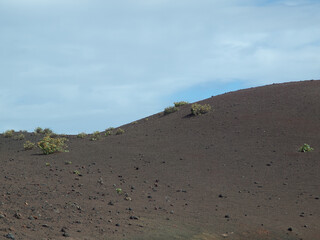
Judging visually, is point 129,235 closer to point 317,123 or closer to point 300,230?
point 300,230

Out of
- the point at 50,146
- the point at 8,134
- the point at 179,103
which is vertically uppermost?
the point at 179,103

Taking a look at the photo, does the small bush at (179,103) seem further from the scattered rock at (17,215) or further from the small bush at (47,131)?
the scattered rock at (17,215)

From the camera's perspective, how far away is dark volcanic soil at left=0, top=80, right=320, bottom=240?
500 inches

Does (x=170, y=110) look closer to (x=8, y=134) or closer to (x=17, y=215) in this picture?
(x=8, y=134)

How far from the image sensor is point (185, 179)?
18.6 m

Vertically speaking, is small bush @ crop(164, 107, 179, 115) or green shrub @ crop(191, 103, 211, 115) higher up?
small bush @ crop(164, 107, 179, 115)

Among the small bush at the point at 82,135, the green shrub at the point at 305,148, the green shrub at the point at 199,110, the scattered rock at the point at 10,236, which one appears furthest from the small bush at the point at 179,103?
the scattered rock at the point at 10,236

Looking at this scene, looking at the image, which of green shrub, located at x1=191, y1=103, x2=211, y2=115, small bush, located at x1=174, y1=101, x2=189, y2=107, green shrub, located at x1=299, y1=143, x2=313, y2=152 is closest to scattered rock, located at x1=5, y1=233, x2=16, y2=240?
green shrub, located at x1=299, y1=143, x2=313, y2=152

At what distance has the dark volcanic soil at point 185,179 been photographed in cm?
1269

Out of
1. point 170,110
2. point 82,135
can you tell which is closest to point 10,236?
point 82,135

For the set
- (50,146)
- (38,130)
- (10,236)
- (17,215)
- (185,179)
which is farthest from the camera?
(38,130)

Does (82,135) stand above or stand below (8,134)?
below

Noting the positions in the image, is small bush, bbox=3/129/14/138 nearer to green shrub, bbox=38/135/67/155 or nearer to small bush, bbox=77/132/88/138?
small bush, bbox=77/132/88/138

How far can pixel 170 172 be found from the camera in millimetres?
19422
